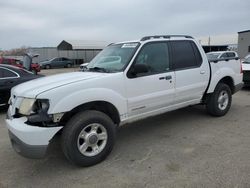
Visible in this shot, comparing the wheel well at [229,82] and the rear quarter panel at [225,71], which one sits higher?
the rear quarter panel at [225,71]

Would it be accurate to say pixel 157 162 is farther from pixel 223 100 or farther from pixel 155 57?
pixel 223 100

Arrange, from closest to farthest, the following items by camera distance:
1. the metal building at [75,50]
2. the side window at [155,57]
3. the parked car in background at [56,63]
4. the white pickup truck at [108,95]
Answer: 1. the white pickup truck at [108,95]
2. the side window at [155,57]
3. the parked car in background at [56,63]
4. the metal building at [75,50]

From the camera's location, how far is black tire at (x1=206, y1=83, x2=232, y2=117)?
601 centimetres

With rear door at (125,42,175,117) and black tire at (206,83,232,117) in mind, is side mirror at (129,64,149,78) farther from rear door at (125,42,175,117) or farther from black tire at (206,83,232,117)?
black tire at (206,83,232,117)

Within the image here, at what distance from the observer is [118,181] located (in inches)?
137

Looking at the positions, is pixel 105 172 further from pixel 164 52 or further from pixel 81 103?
pixel 164 52

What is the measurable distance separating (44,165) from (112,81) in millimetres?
1661

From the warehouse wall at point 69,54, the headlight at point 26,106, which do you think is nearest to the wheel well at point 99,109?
the headlight at point 26,106

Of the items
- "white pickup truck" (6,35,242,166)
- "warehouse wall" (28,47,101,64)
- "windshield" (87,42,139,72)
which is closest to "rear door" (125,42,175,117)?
"white pickup truck" (6,35,242,166)

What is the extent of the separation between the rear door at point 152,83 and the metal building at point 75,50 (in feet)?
114

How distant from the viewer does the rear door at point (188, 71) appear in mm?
5129

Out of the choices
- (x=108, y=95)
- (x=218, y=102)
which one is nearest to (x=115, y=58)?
(x=108, y=95)

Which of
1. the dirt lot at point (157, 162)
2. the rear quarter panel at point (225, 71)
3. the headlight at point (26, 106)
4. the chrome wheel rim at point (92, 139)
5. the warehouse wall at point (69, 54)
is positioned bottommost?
the dirt lot at point (157, 162)

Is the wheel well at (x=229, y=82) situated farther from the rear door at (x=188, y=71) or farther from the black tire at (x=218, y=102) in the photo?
the rear door at (x=188, y=71)
